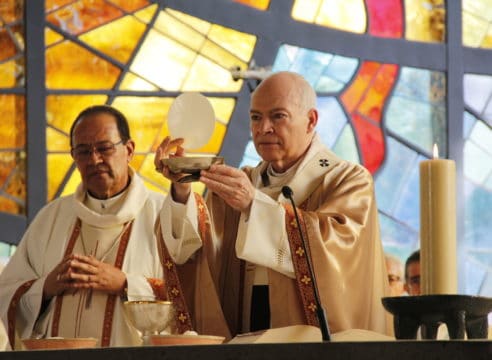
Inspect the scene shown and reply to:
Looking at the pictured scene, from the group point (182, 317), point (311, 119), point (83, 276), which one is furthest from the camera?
point (83, 276)

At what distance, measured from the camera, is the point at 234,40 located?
402 inches

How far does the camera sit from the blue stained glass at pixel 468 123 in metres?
10.5

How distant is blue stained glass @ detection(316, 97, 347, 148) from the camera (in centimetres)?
1017

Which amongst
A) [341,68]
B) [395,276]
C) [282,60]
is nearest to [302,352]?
[395,276]

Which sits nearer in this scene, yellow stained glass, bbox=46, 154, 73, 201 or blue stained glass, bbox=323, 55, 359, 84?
yellow stained glass, bbox=46, 154, 73, 201

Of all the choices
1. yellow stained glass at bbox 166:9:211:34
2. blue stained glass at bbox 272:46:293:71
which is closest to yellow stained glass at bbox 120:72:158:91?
yellow stained glass at bbox 166:9:211:34

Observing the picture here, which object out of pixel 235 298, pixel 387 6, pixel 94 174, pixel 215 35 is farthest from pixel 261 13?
pixel 235 298

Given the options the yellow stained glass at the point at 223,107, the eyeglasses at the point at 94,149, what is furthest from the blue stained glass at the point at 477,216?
the eyeglasses at the point at 94,149

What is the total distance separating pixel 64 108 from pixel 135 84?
57cm

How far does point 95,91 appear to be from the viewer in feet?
32.7

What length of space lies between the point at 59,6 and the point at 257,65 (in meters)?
1.55

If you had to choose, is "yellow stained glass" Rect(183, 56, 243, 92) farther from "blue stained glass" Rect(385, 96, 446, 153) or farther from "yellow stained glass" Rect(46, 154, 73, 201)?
"blue stained glass" Rect(385, 96, 446, 153)

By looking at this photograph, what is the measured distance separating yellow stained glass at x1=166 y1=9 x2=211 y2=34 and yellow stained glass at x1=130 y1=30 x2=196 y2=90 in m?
0.19

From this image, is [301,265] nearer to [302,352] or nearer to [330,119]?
[302,352]
